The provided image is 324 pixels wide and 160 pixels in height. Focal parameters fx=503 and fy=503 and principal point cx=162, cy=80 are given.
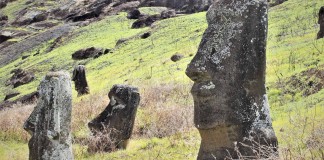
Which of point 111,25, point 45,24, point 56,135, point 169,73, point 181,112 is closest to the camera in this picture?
point 56,135

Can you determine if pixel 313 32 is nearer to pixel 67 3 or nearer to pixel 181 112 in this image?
pixel 181 112

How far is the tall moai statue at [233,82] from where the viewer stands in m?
7.59

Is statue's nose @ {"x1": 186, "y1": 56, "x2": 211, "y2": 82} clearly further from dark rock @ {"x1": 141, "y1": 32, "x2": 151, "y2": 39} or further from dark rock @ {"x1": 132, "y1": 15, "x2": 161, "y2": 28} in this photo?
dark rock @ {"x1": 132, "y1": 15, "x2": 161, "y2": 28}

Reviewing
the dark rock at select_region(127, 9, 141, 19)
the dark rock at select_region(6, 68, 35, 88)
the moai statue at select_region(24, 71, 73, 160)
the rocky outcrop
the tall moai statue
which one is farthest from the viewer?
the dark rock at select_region(127, 9, 141, 19)

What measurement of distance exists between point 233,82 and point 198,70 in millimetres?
591

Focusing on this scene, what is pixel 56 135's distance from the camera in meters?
9.11

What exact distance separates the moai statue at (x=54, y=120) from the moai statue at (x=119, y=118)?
347cm

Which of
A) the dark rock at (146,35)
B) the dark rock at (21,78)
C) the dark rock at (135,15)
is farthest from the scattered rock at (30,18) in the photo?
the dark rock at (146,35)

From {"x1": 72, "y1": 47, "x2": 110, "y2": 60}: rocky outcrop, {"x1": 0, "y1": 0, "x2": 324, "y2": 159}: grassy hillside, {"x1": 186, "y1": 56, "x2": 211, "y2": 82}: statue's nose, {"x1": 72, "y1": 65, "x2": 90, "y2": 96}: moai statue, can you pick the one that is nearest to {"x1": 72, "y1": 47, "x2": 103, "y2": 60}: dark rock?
{"x1": 72, "y1": 47, "x2": 110, "y2": 60}: rocky outcrop

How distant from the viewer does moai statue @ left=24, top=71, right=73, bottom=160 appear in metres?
9.16

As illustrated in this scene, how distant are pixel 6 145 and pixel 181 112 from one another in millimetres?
5588

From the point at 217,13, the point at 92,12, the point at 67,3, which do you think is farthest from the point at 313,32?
the point at 67,3

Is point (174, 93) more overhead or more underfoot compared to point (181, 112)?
more underfoot

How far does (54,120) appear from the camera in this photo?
30.0 feet
